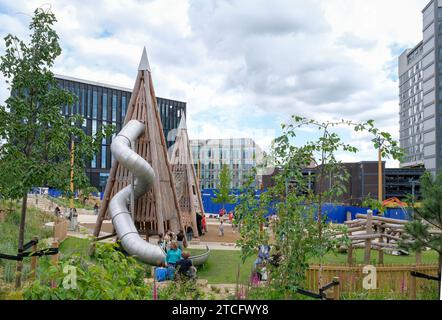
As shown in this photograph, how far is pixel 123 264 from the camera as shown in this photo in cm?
505

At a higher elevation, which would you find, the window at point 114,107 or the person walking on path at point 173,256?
the window at point 114,107

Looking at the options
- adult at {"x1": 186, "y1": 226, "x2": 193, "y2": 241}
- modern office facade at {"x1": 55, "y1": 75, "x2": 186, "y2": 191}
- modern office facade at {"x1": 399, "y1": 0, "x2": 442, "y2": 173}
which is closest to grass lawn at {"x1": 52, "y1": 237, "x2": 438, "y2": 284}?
adult at {"x1": 186, "y1": 226, "x2": 193, "y2": 241}

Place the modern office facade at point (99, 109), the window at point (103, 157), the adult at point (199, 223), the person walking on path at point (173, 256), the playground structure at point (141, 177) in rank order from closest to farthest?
the person walking on path at point (173, 256) < the playground structure at point (141, 177) < the adult at point (199, 223) < the modern office facade at point (99, 109) < the window at point (103, 157)

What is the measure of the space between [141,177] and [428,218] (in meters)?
9.52

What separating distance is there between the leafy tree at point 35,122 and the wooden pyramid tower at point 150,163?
21.9 feet

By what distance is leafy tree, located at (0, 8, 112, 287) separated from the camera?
8609 millimetres

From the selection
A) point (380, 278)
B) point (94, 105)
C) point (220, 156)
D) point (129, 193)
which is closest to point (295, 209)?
point (380, 278)

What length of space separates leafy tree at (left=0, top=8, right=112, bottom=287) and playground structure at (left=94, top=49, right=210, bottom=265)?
465cm

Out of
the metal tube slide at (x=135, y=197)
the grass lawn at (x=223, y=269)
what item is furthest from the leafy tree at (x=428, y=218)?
the metal tube slide at (x=135, y=197)

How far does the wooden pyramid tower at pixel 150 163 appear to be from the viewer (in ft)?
52.5

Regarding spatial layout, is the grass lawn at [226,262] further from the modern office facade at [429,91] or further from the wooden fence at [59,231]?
the modern office facade at [429,91]

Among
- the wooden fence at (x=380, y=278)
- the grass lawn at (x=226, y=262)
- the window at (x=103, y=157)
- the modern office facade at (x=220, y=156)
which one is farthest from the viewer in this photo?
the window at (x=103, y=157)

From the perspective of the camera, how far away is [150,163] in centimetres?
1623
